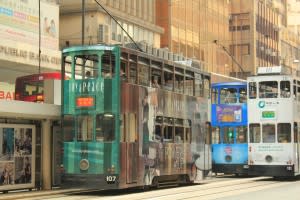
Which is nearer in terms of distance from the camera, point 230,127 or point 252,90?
point 252,90

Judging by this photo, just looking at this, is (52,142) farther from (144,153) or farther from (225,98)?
(225,98)

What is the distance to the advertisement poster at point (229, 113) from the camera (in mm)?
30297

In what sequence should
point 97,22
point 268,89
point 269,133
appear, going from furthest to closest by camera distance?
point 97,22, point 268,89, point 269,133

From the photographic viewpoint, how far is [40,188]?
22.1m

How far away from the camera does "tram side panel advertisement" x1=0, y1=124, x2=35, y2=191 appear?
20422 millimetres

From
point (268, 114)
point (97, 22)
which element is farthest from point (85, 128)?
point (97, 22)

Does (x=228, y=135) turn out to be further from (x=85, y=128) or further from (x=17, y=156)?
(x=17, y=156)

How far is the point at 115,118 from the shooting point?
1983cm

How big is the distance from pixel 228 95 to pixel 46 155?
11.7 m

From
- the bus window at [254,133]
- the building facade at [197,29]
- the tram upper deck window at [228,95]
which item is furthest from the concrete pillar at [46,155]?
the building facade at [197,29]

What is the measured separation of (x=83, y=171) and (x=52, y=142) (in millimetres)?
2913

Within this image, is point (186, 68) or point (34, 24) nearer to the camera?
point (186, 68)

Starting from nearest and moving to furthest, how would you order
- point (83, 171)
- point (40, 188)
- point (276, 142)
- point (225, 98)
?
1. point (83, 171)
2. point (40, 188)
3. point (276, 142)
4. point (225, 98)

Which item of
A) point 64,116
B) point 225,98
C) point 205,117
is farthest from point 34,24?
point 64,116
